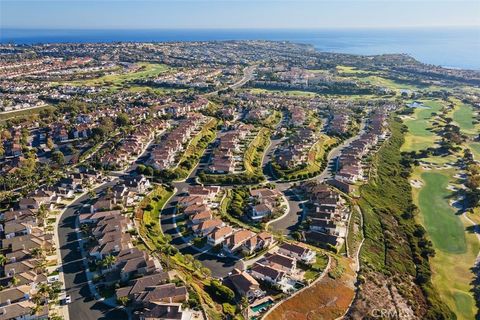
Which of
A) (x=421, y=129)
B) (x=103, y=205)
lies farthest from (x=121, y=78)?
(x=103, y=205)

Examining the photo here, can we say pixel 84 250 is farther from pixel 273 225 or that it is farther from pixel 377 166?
pixel 377 166

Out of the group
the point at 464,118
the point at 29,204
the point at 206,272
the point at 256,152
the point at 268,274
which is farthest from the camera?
the point at 464,118

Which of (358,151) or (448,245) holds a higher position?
(358,151)

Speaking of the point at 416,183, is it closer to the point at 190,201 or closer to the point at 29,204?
the point at 190,201

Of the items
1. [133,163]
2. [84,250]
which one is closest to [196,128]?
[133,163]

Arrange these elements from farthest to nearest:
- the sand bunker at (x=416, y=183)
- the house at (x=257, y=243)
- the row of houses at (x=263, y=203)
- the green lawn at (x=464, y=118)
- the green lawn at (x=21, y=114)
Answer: the green lawn at (x=464, y=118) → the green lawn at (x=21, y=114) → the sand bunker at (x=416, y=183) → the row of houses at (x=263, y=203) → the house at (x=257, y=243)

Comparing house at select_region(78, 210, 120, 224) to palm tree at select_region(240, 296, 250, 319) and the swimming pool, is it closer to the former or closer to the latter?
palm tree at select_region(240, 296, 250, 319)

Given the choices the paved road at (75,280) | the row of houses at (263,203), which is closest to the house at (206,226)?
the row of houses at (263,203)

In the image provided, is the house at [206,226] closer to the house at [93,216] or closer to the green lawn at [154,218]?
the green lawn at [154,218]
